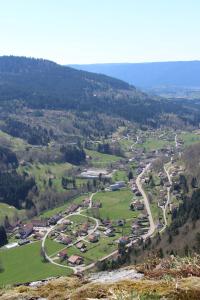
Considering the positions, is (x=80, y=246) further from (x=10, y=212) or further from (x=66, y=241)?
(x=10, y=212)

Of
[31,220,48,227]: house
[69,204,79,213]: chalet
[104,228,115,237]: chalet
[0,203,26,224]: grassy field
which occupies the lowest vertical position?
[0,203,26,224]: grassy field

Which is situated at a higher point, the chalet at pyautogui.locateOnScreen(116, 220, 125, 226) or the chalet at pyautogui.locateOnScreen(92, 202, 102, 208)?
the chalet at pyautogui.locateOnScreen(116, 220, 125, 226)

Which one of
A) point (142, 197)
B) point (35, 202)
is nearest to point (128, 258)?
point (142, 197)

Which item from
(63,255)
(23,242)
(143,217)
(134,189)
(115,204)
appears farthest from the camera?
(134,189)

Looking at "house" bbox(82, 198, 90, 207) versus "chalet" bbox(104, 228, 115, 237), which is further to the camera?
"house" bbox(82, 198, 90, 207)

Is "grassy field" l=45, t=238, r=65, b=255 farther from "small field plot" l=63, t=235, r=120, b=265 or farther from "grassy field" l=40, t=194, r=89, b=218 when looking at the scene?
"grassy field" l=40, t=194, r=89, b=218

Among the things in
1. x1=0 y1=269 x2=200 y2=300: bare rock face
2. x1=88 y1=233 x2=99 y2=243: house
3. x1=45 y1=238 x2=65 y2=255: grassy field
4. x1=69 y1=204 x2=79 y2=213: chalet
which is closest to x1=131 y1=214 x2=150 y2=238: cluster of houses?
x1=88 y1=233 x2=99 y2=243: house

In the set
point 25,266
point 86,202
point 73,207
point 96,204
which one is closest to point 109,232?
point 25,266
